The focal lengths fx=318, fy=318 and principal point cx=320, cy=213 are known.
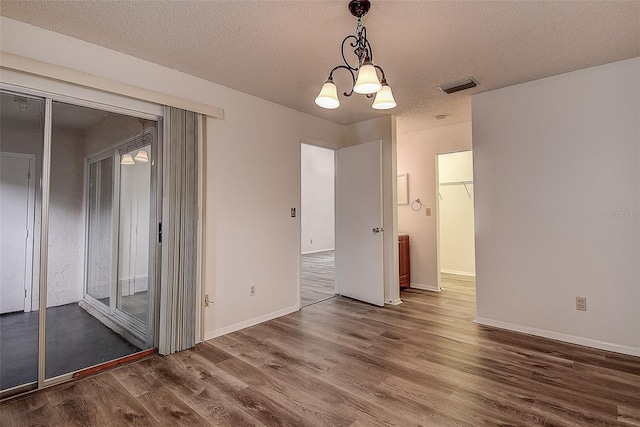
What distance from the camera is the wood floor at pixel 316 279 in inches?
180

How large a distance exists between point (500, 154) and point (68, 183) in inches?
154

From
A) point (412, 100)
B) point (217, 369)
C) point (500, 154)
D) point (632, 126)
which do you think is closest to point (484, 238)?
point (500, 154)

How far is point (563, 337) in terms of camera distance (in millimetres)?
2939

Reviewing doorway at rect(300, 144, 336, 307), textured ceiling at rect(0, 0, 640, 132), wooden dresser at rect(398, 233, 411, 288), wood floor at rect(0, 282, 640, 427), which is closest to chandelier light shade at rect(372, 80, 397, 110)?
textured ceiling at rect(0, 0, 640, 132)

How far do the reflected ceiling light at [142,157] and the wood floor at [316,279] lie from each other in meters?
2.47

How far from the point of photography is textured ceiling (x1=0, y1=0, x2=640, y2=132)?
79.0 inches

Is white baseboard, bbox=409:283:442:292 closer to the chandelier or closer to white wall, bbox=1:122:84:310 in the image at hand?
the chandelier

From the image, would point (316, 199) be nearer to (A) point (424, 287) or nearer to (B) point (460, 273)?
(B) point (460, 273)

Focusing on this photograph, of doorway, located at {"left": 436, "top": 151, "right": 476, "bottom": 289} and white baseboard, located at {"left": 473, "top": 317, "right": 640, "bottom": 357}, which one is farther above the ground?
doorway, located at {"left": 436, "top": 151, "right": 476, "bottom": 289}

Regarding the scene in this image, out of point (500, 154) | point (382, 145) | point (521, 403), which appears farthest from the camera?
point (382, 145)

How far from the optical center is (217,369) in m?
2.45

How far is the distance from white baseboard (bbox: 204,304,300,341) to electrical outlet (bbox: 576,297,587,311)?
2831 mm

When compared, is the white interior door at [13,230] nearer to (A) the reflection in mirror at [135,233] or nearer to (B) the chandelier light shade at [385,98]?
(A) the reflection in mirror at [135,233]

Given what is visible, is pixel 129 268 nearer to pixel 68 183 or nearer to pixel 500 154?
pixel 68 183
